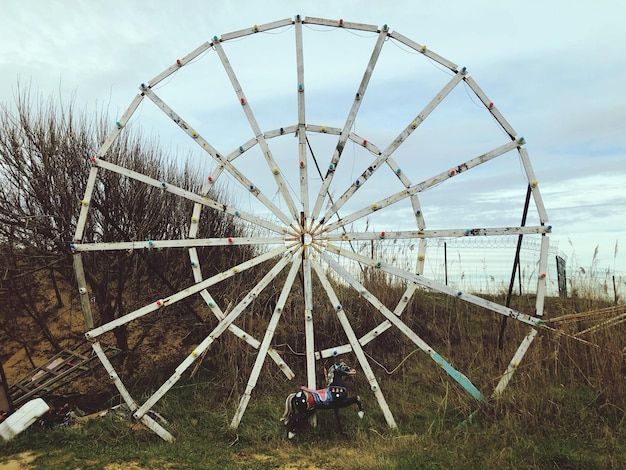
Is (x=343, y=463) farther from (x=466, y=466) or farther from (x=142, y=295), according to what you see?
(x=142, y=295)

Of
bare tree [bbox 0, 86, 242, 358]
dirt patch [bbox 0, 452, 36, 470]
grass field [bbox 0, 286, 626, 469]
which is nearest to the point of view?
grass field [bbox 0, 286, 626, 469]

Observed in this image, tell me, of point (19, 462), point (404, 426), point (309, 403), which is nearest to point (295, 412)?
point (309, 403)

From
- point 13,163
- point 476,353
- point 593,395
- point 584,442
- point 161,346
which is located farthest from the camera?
point 161,346

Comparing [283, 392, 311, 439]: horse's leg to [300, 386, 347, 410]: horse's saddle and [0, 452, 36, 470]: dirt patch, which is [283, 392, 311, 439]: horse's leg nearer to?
[300, 386, 347, 410]: horse's saddle

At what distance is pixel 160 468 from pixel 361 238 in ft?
11.9

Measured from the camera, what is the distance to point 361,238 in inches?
279

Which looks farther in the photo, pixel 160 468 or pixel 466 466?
pixel 160 468

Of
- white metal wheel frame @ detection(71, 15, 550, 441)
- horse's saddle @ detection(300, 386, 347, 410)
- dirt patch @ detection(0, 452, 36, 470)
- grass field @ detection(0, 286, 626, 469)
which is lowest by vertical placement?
dirt patch @ detection(0, 452, 36, 470)

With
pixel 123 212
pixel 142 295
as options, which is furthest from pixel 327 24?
pixel 142 295

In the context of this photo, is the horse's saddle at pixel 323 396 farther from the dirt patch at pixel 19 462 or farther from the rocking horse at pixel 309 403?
the dirt patch at pixel 19 462

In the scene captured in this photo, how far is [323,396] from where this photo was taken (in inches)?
264

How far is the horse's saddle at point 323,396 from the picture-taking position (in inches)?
262

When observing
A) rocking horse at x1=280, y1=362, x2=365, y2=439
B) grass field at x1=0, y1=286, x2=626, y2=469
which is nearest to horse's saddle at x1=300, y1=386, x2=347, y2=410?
rocking horse at x1=280, y1=362, x2=365, y2=439

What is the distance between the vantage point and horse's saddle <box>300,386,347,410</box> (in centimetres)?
664
